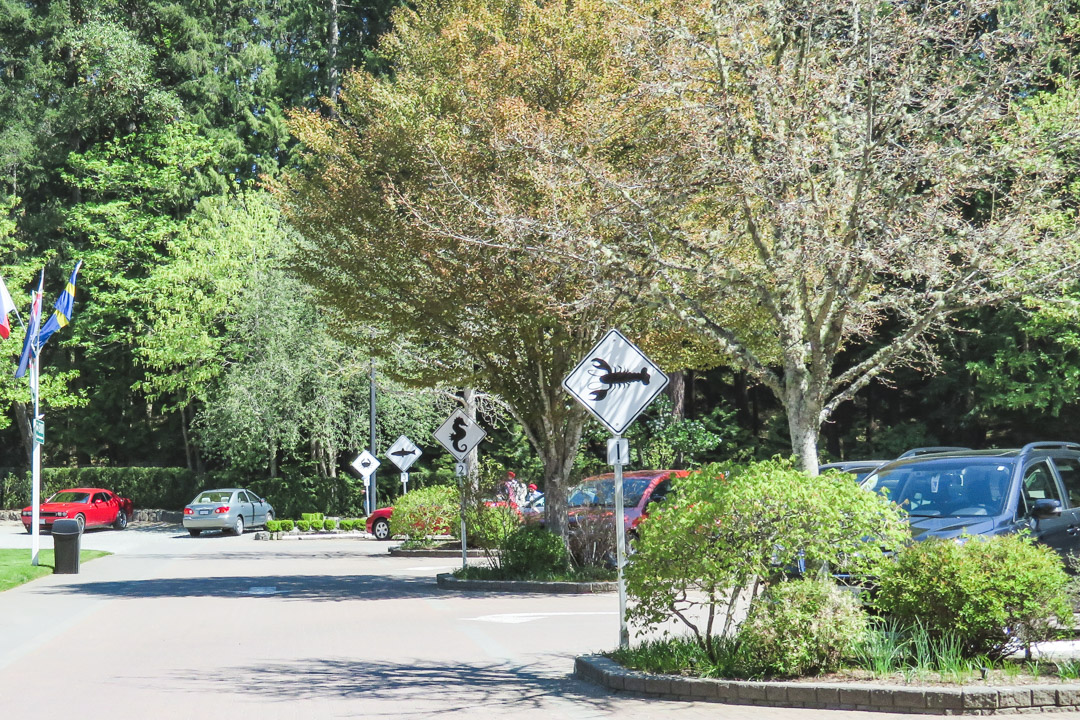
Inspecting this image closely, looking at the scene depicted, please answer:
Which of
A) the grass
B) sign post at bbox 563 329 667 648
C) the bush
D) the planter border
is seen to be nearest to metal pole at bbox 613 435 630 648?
sign post at bbox 563 329 667 648

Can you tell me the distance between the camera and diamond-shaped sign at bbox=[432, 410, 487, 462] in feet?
63.9

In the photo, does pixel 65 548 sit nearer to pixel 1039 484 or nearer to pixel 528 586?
pixel 528 586

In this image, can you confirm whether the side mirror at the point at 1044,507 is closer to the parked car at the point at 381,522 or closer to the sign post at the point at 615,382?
the sign post at the point at 615,382

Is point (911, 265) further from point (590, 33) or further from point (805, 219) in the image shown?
point (590, 33)

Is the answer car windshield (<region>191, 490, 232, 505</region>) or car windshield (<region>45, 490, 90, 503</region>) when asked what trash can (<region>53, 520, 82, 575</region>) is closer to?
car windshield (<region>191, 490, 232, 505</region>)

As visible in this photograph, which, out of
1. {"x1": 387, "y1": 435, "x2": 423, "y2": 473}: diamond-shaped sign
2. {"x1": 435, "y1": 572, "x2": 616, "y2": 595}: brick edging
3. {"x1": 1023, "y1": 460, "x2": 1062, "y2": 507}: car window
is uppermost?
{"x1": 387, "y1": 435, "x2": 423, "y2": 473}: diamond-shaped sign

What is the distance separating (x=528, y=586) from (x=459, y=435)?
134 inches

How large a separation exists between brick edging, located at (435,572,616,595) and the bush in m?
8.90

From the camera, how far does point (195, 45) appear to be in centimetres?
4856

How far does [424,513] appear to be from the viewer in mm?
26000

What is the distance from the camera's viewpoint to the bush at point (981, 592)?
794cm

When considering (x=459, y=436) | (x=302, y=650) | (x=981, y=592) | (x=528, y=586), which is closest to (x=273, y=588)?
(x=459, y=436)

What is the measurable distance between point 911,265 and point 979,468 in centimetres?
320

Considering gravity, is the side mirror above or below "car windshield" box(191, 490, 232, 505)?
above
